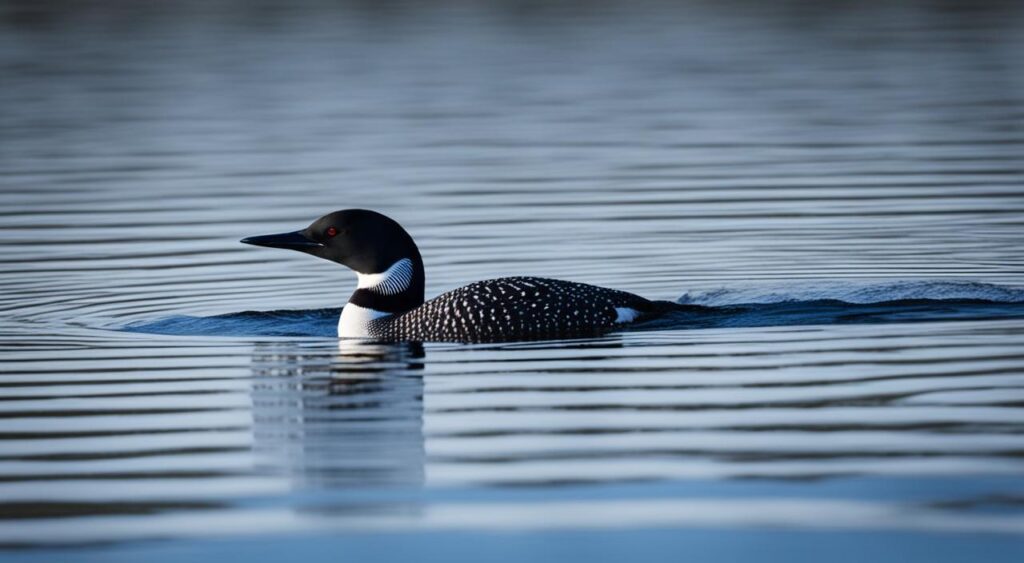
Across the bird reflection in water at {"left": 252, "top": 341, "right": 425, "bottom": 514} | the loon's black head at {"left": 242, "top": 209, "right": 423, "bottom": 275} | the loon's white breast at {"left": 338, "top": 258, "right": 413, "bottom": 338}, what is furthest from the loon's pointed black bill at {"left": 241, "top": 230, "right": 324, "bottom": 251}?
the bird reflection in water at {"left": 252, "top": 341, "right": 425, "bottom": 514}

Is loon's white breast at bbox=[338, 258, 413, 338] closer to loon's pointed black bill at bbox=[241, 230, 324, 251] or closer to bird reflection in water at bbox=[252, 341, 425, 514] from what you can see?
loon's pointed black bill at bbox=[241, 230, 324, 251]

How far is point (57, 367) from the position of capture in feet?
25.7

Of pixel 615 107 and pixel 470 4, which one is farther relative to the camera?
pixel 470 4

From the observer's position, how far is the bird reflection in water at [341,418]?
222 inches

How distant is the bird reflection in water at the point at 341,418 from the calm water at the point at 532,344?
0.02 m

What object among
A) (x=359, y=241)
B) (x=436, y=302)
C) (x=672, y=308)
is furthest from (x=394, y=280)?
(x=672, y=308)

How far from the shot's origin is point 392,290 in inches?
355

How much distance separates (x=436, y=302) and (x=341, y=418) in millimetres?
2026

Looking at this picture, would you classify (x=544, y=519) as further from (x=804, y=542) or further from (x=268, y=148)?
(x=268, y=148)

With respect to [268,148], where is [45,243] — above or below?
below

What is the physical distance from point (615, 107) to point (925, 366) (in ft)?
44.0

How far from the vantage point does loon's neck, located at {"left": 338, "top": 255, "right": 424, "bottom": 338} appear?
29.3ft

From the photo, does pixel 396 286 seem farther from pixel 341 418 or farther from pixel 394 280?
pixel 341 418

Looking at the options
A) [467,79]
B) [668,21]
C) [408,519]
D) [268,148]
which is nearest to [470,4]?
[668,21]
